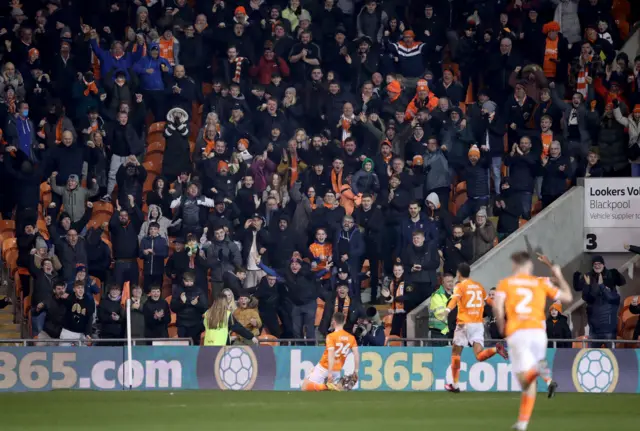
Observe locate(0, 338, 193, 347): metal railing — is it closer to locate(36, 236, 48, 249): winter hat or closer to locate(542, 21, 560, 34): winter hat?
locate(36, 236, 48, 249): winter hat

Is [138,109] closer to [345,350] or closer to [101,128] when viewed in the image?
[101,128]

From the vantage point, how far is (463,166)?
26.0 metres

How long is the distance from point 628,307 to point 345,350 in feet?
20.5

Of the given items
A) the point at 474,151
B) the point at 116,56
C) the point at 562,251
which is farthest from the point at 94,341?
the point at 562,251

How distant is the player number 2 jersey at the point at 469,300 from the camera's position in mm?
18953

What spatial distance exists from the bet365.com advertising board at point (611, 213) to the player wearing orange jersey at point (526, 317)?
10986mm

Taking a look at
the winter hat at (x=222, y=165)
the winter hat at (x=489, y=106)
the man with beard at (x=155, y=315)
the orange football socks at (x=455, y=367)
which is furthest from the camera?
the winter hat at (x=489, y=106)

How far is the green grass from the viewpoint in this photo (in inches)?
628

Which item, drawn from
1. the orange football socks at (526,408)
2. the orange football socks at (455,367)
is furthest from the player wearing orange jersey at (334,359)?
→ the orange football socks at (526,408)

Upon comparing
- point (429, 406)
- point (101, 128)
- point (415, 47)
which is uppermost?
point (415, 47)

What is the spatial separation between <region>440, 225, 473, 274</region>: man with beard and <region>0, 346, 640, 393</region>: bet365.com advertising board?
6.87 feet

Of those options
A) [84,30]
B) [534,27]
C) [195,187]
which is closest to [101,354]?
[195,187]

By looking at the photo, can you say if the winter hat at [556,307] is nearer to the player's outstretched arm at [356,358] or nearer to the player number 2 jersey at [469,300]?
the player's outstretched arm at [356,358]

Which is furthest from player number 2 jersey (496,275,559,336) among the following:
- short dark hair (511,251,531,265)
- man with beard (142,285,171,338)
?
man with beard (142,285,171,338)
